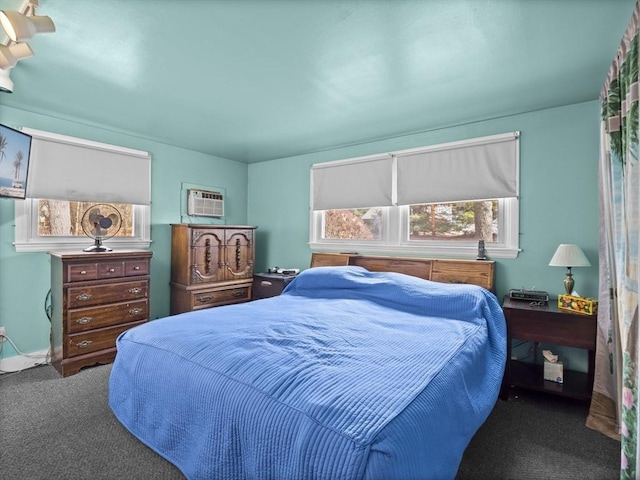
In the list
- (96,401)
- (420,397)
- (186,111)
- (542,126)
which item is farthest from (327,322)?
(542,126)

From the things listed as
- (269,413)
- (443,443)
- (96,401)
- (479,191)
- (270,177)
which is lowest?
(96,401)

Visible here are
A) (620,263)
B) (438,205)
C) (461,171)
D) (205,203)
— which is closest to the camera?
(620,263)

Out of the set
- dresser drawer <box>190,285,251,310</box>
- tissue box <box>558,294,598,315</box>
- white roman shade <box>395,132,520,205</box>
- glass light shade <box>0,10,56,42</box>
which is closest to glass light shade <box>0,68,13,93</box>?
glass light shade <box>0,10,56,42</box>

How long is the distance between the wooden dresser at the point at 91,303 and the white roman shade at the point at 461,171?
9.56 feet

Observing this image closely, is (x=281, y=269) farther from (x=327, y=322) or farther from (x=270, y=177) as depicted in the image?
(x=327, y=322)

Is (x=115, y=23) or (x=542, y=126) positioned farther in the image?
(x=542, y=126)

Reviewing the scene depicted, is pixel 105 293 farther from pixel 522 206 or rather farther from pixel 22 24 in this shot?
pixel 522 206

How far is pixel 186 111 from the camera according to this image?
304cm

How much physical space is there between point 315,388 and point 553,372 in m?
2.29

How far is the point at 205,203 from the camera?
4465 mm

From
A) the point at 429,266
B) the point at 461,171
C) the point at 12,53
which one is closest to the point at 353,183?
the point at 461,171

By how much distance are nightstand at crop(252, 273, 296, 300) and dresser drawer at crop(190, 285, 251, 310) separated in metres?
0.14

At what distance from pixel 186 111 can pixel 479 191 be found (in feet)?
9.24

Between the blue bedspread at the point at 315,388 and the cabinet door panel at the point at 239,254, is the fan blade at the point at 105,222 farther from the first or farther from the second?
the blue bedspread at the point at 315,388
